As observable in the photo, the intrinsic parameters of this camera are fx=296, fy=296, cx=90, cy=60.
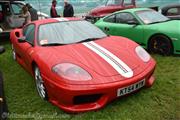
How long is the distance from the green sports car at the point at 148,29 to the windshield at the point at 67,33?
193 centimetres

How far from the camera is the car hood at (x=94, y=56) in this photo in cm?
408

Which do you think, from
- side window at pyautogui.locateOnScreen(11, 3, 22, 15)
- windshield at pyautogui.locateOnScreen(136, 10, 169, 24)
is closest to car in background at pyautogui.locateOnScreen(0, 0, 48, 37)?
side window at pyautogui.locateOnScreen(11, 3, 22, 15)

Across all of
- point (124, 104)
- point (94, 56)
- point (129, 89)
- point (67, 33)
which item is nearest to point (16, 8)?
point (67, 33)

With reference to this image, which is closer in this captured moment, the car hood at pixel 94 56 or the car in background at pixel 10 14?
the car hood at pixel 94 56

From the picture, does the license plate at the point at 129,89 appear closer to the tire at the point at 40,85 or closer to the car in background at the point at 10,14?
the tire at the point at 40,85

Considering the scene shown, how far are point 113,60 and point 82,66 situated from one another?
1.59ft

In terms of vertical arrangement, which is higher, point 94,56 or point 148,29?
point 94,56

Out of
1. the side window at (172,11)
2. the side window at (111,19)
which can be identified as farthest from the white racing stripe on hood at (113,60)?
the side window at (172,11)

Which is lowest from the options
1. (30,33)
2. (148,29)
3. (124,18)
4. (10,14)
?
(10,14)

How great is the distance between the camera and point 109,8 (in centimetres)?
1366

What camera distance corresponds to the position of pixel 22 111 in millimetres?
4320

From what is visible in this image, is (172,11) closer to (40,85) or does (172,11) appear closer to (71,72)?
(40,85)

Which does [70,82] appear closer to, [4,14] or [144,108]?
[144,108]

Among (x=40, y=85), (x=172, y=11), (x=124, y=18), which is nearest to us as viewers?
(x=40, y=85)
